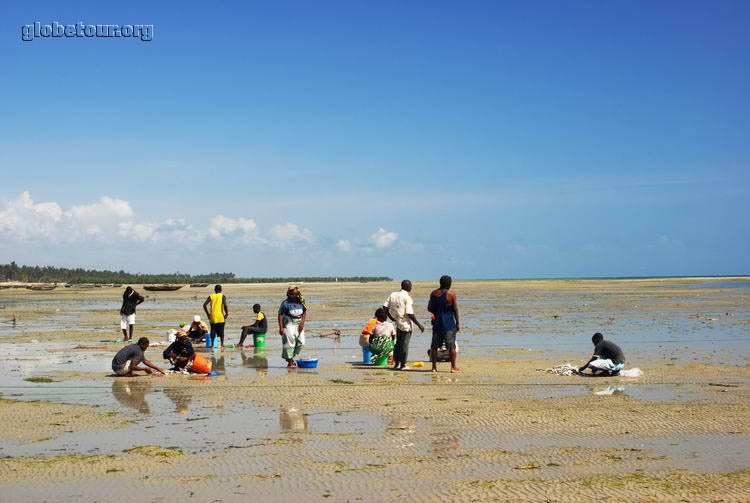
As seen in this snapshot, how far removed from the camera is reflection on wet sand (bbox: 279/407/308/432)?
9891mm

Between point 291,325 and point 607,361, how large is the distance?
698 centimetres

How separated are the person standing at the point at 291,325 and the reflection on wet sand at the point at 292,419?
4.98 meters

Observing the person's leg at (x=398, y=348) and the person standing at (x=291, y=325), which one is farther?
the person standing at (x=291, y=325)

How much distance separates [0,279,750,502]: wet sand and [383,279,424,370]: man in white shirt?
51cm

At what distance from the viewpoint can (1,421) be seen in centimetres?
1030

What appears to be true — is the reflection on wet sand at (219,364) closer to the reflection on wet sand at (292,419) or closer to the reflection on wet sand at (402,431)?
the reflection on wet sand at (292,419)

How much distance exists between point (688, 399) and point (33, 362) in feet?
47.7

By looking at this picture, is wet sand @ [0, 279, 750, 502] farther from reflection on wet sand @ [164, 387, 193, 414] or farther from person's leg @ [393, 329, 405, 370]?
person's leg @ [393, 329, 405, 370]

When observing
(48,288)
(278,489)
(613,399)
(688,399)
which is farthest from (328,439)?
(48,288)

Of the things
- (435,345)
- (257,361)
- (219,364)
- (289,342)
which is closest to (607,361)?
(435,345)

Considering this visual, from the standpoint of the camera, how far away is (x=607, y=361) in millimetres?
14430

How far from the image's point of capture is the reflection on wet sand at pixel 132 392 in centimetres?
1164

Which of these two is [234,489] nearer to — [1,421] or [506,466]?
[506,466]

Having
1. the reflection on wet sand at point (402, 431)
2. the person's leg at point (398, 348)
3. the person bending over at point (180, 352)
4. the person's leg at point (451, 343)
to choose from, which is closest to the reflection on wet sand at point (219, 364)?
the person bending over at point (180, 352)
